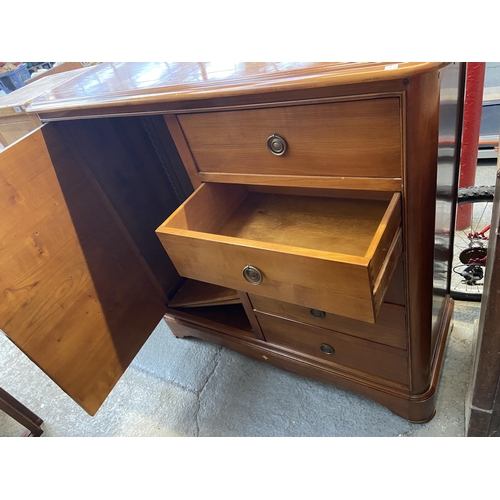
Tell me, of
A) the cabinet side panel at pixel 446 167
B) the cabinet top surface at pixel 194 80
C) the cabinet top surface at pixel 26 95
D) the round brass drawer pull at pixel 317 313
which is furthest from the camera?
the cabinet top surface at pixel 26 95

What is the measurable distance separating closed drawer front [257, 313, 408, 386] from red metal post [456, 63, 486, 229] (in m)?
0.77

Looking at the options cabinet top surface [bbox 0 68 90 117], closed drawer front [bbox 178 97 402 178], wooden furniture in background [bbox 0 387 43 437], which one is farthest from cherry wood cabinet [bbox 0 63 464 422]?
wooden furniture in background [bbox 0 387 43 437]

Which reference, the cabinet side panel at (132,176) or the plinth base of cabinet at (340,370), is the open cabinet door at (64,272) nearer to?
the cabinet side panel at (132,176)

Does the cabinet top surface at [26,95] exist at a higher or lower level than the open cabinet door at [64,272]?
higher

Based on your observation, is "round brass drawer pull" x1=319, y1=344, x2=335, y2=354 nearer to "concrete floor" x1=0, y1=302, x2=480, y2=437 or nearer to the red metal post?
"concrete floor" x1=0, y1=302, x2=480, y2=437

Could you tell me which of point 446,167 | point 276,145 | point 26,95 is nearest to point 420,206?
point 446,167

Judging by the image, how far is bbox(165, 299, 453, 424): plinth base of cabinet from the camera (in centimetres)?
98

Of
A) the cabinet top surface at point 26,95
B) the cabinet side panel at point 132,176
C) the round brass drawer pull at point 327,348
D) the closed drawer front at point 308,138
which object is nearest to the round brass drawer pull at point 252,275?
the closed drawer front at point 308,138

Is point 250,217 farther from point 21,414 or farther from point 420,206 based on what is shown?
point 21,414

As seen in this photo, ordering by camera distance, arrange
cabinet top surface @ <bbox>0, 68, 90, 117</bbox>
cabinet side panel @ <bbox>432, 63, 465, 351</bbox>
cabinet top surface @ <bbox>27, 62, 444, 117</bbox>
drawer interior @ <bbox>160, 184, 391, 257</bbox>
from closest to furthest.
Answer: cabinet top surface @ <bbox>27, 62, 444, 117</bbox>, cabinet side panel @ <bbox>432, 63, 465, 351</bbox>, drawer interior @ <bbox>160, 184, 391, 257</bbox>, cabinet top surface @ <bbox>0, 68, 90, 117</bbox>

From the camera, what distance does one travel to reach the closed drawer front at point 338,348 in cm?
93

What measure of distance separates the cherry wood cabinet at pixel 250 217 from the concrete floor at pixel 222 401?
0.25 feet

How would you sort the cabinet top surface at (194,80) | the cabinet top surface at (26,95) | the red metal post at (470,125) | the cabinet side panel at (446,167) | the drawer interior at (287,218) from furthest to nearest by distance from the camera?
1. the red metal post at (470,125)
2. the cabinet top surface at (26,95)
3. the drawer interior at (287,218)
4. the cabinet side panel at (446,167)
5. the cabinet top surface at (194,80)

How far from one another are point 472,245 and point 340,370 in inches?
27.4
